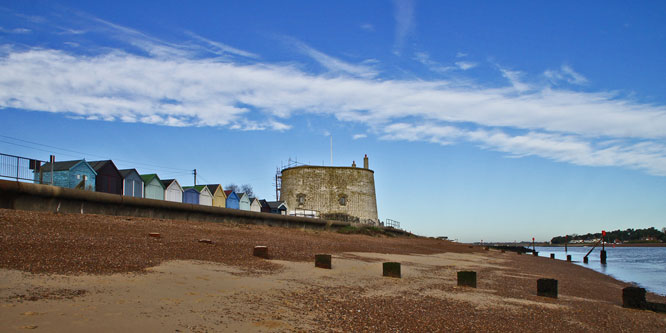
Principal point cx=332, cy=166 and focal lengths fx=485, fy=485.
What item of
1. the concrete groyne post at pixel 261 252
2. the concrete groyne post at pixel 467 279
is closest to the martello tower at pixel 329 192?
the concrete groyne post at pixel 261 252

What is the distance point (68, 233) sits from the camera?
1048 centimetres

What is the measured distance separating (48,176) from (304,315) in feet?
62.9

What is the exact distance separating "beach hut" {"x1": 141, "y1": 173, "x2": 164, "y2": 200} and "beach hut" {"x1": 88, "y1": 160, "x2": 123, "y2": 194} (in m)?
2.59

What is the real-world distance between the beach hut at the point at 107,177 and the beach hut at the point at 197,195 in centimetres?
746

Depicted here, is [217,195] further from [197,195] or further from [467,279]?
[467,279]

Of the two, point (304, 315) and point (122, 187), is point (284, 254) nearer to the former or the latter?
point (304, 315)

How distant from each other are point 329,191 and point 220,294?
139ft

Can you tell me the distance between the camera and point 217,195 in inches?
1740

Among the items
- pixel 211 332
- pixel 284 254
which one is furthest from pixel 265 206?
pixel 211 332

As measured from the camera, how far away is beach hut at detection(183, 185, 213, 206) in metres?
40.1

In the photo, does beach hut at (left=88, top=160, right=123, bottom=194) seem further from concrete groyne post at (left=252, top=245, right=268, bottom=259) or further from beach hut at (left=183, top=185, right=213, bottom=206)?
concrete groyne post at (left=252, top=245, right=268, bottom=259)

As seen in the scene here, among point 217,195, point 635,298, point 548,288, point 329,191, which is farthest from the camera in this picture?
point 329,191

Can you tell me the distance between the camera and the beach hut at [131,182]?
33094 millimetres

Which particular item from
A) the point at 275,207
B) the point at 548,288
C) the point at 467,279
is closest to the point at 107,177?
the point at 275,207
